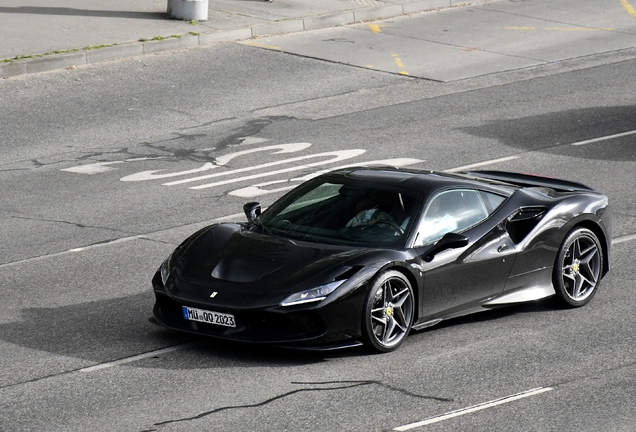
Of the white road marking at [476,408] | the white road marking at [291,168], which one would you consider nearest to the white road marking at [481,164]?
the white road marking at [291,168]

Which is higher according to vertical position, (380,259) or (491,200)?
(491,200)

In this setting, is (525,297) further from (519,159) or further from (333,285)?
(519,159)

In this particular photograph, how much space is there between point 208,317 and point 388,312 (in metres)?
1.30

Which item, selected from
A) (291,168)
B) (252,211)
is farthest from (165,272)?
(291,168)

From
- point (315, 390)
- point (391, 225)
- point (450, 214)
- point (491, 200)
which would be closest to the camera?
point (315, 390)

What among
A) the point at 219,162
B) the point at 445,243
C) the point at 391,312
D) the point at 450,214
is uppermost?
the point at 450,214

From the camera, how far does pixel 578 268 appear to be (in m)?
9.75

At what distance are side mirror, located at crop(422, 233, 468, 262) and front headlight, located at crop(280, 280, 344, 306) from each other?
94cm

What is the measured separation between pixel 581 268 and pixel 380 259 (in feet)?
7.51

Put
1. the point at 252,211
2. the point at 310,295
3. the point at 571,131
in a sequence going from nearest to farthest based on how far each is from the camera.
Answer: the point at 310,295 → the point at 252,211 → the point at 571,131

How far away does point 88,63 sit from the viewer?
19.2m

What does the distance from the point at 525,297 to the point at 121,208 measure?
5303 millimetres

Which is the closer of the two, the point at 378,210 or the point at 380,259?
the point at 380,259

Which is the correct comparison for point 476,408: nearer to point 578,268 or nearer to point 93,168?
point 578,268
